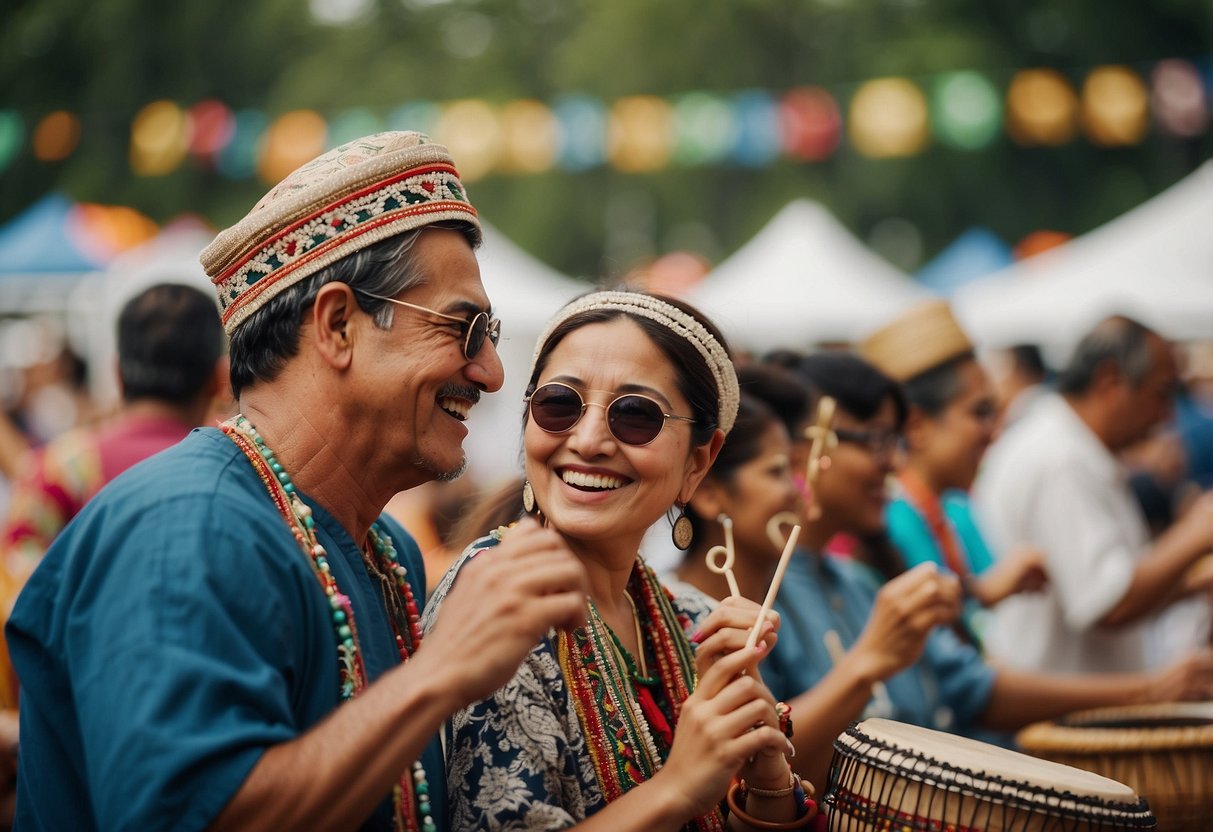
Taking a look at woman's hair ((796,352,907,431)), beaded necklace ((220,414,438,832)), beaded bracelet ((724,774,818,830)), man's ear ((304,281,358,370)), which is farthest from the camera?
woman's hair ((796,352,907,431))

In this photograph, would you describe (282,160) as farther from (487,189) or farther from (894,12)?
(894,12)

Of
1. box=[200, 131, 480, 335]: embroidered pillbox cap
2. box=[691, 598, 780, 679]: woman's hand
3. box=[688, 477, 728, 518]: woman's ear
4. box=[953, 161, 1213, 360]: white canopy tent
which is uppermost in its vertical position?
box=[953, 161, 1213, 360]: white canopy tent

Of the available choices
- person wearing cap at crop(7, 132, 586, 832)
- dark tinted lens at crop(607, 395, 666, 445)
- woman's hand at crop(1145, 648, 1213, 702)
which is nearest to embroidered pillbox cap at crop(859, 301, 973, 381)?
woman's hand at crop(1145, 648, 1213, 702)

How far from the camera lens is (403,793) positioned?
7.02 ft

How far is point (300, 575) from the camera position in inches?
81.0

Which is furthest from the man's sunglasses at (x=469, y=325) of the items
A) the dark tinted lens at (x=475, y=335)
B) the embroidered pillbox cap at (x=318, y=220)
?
the embroidered pillbox cap at (x=318, y=220)

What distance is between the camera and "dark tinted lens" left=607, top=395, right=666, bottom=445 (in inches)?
104

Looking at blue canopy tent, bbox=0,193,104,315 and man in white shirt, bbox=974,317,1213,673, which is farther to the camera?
blue canopy tent, bbox=0,193,104,315

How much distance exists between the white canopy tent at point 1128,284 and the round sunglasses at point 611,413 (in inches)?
377

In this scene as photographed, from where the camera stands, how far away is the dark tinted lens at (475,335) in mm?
2354

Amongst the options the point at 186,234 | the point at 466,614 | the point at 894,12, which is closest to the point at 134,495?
the point at 466,614

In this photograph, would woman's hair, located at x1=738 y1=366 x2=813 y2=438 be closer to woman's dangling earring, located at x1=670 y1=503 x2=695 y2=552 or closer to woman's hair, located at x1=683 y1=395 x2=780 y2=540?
woman's hair, located at x1=683 y1=395 x2=780 y2=540

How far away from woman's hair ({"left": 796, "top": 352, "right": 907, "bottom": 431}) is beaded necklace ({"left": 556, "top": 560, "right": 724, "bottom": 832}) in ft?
6.57

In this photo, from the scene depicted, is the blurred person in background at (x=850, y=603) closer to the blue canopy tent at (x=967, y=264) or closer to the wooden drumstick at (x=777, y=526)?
the wooden drumstick at (x=777, y=526)
